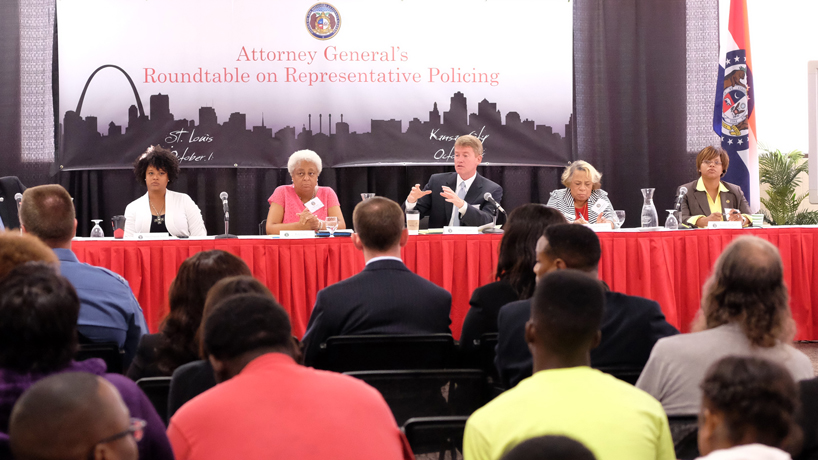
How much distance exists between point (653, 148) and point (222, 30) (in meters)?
3.83

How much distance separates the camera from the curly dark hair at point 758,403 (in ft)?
3.03

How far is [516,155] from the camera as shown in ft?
19.4

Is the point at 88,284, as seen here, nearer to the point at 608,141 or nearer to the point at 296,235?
the point at 296,235

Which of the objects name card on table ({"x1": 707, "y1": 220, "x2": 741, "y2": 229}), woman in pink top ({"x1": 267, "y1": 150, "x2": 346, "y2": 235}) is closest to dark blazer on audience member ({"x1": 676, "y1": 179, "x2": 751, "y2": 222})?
name card on table ({"x1": 707, "y1": 220, "x2": 741, "y2": 229})

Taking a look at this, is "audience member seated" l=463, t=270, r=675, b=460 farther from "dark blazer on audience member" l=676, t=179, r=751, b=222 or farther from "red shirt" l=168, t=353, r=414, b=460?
"dark blazer on audience member" l=676, t=179, r=751, b=222

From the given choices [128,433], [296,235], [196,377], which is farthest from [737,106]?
[128,433]

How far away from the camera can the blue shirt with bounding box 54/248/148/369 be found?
7.38ft

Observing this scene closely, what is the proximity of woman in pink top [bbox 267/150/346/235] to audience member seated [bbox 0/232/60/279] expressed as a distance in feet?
9.19

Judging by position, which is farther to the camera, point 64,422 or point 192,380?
point 192,380

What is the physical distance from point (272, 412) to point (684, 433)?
2.69 ft

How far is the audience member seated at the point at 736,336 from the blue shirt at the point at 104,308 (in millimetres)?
1647

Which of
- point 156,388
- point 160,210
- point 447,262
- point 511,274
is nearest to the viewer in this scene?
point 156,388

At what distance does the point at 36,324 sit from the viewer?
119cm

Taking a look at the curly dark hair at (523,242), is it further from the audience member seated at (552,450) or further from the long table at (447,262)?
the audience member seated at (552,450)
